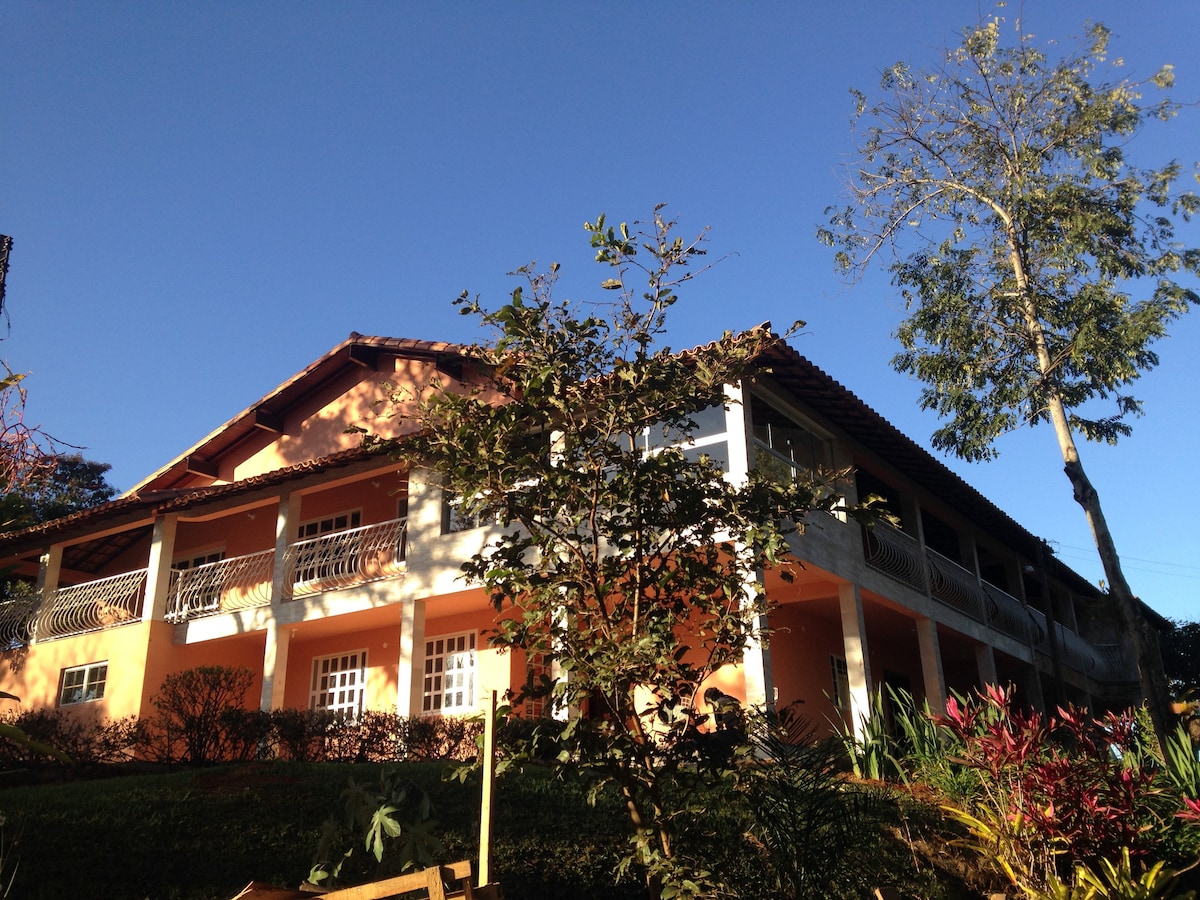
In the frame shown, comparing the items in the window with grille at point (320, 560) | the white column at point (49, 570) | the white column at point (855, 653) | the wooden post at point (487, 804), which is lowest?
the wooden post at point (487, 804)

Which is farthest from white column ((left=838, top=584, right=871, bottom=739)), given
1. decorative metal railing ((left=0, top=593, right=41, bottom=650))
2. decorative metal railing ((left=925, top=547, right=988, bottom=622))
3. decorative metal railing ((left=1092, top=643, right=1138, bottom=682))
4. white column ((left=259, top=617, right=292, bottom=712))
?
decorative metal railing ((left=0, top=593, right=41, bottom=650))

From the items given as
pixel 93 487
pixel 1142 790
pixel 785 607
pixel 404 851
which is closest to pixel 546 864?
pixel 404 851

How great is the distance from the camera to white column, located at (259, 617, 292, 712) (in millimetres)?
15301

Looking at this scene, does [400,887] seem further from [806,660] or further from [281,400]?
[281,400]

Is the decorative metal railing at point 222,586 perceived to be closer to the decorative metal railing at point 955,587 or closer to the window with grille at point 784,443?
the window with grille at point 784,443

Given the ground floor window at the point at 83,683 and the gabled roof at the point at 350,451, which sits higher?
the gabled roof at the point at 350,451

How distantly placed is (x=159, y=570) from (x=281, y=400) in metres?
3.41

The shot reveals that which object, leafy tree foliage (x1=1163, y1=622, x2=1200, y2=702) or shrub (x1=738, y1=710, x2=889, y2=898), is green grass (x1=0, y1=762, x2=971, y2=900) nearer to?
shrub (x1=738, y1=710, x2=889, y2=898)

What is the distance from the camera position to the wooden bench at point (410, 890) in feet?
12.4

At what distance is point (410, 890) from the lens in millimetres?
3850

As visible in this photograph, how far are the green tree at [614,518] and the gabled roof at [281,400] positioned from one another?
10275 millimetres

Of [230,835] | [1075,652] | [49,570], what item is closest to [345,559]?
[49,570]

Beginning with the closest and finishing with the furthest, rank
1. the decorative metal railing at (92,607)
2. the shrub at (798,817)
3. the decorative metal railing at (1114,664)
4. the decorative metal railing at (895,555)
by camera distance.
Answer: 1. the shrub at (798,817)
2. the decorative metal railing at (895,555)
3. the decorative metal railing at (92,607)
4. the decorative metal railing at (1114,664)

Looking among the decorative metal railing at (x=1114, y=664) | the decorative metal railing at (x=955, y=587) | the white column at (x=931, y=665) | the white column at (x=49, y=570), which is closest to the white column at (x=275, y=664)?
the white column at (x=49, y=570)
